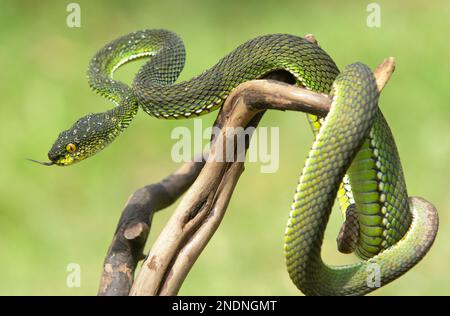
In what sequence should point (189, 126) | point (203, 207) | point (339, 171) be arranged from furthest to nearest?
point (189, 126) → point (203, 207) → point (339, 171)

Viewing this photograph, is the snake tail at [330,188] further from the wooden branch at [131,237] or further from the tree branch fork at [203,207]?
the wooden branch at [131,237]

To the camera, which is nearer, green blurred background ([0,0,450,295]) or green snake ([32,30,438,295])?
green snake ([32,30,438,295])

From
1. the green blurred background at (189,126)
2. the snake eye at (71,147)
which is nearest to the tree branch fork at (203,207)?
the snake eye at (71,147)

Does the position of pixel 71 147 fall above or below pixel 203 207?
above

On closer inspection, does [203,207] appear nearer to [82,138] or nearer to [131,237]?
[131,237]

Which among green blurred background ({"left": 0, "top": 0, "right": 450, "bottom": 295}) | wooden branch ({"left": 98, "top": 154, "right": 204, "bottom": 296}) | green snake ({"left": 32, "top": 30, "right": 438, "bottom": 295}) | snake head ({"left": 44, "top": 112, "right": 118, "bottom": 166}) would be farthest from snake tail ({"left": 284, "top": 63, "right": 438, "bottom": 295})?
green blurred background ({"left": 0, "top": 0, "right": 450, "bottom": 295})

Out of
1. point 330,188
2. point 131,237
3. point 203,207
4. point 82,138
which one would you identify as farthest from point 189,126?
point 330,188

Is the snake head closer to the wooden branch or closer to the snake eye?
the snake eye
